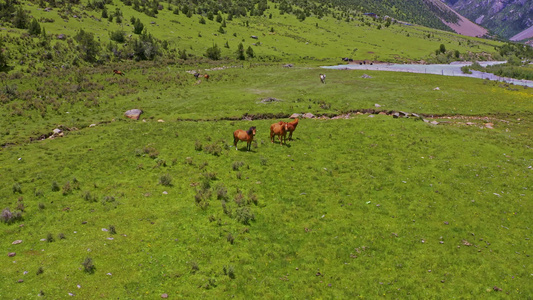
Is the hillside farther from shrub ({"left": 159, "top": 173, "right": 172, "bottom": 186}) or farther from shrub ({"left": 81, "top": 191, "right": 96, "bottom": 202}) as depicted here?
shrub ({"left": 159, "top": 173, "right": 172, "bottom": 186})

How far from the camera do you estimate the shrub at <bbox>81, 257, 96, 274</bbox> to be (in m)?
12.8

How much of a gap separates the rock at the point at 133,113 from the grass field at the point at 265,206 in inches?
68.2

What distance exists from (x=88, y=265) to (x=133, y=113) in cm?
3096

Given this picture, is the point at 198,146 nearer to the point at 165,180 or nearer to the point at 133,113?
the point at 165,180

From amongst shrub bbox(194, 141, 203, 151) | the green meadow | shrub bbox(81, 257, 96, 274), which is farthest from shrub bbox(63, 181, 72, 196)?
shrub bbox(194, 141, 203, 151)

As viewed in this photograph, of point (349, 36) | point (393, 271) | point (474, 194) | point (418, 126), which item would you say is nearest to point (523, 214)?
point (474, 194)

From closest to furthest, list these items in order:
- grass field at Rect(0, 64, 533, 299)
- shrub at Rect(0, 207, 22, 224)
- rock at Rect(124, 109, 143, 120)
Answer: grass field at Rect(0, 64, 533, 299) < shrub at Rect(0, 207, 22, 224) < rock at Rect(124, 109, 143, 120)

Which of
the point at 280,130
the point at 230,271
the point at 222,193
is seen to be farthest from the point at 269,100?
the point at 230,271

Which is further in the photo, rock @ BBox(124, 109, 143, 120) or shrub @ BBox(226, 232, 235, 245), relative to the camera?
rock @ BBox(124, 109, 143, 120)

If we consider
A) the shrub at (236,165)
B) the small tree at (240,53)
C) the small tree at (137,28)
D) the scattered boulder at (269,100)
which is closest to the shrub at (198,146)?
the shrub at (236,165)

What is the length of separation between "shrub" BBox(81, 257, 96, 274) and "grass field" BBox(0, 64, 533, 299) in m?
0.17

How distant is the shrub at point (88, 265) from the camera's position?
12.8 metres

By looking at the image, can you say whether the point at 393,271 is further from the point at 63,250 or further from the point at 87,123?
the point at 87,123

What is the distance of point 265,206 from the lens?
19281 mm
